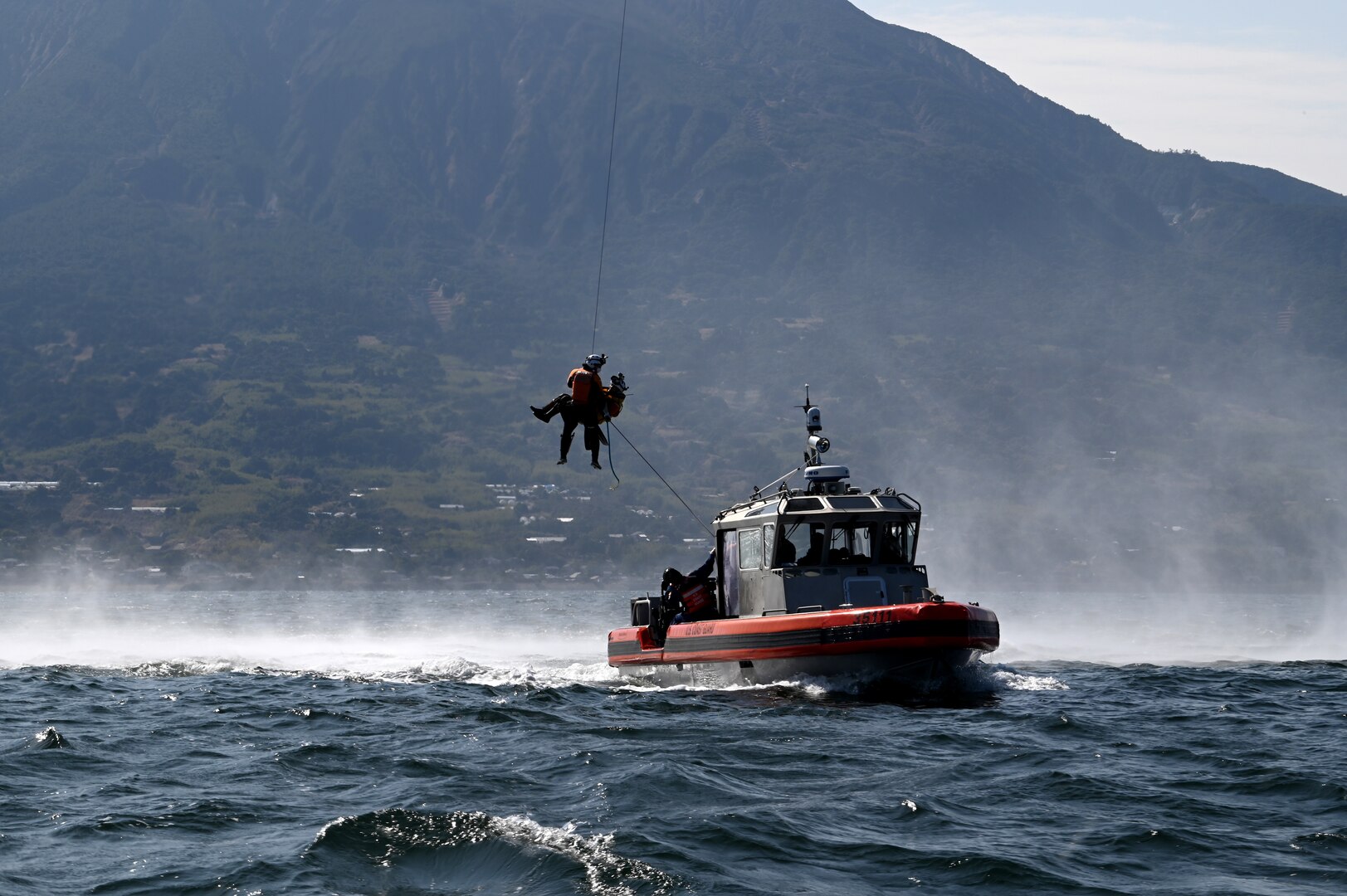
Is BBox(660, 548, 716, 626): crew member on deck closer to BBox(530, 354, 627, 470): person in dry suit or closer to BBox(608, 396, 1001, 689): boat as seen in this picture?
BBox(608, 396, 1001, 689): boat

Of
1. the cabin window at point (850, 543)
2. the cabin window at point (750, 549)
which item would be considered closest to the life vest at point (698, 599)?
the cabin window at point (750, 549)

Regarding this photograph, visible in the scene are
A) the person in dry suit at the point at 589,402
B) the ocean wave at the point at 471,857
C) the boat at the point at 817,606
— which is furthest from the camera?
the person in dry suit at the point at 589,402

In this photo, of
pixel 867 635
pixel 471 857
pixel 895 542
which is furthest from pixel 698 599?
pixel 471 857

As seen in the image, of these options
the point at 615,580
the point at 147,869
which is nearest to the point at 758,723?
the point at 147,869

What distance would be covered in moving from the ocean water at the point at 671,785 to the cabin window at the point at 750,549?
2.41 meters

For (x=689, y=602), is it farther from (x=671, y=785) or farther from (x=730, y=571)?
(x=671, y=785)

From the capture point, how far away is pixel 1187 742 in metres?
19.0

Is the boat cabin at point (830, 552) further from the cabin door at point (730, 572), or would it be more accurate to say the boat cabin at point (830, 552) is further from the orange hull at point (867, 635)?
the orange hull at point (867, 635)

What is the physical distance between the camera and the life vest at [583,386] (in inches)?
997

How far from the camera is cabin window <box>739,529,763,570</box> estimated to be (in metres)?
28.1

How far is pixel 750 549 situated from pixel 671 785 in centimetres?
1275

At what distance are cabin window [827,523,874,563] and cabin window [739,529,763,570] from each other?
1384 millimetres

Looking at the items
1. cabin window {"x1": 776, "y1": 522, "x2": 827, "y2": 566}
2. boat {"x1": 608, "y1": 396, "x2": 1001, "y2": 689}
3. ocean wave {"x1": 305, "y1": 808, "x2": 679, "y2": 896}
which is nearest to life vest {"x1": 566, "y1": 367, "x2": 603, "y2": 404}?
boat {"x1": 608, "y1": 396, "x2": 1001, "y2": 689}

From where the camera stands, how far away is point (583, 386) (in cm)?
2542
